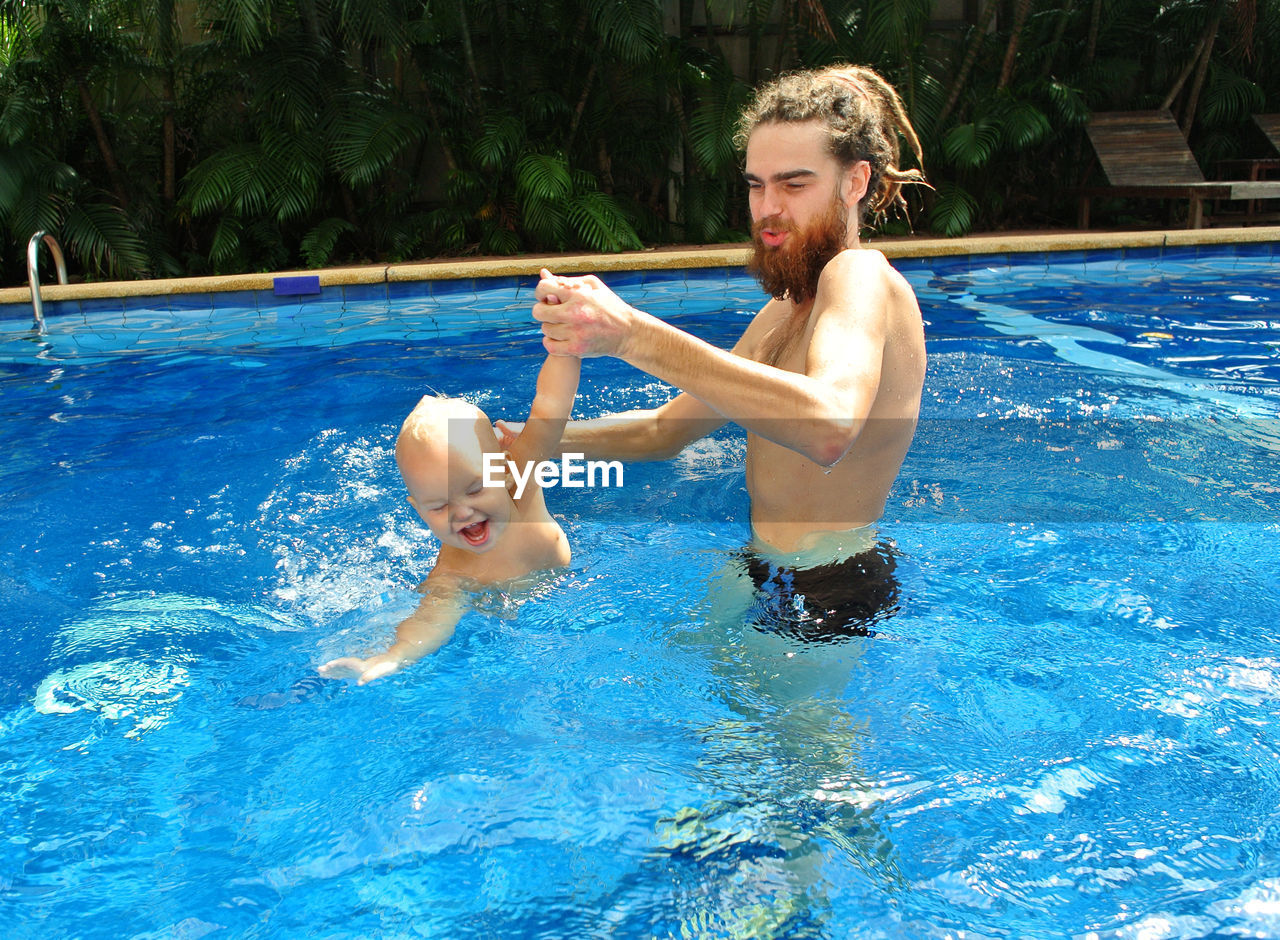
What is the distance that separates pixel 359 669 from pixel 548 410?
0.78m

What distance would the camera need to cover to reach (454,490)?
249cm

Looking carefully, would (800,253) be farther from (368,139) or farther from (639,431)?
(368,139)

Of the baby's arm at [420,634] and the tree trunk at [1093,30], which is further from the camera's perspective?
the tree trunk at [1093,30]

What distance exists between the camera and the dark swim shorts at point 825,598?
7.99 ft

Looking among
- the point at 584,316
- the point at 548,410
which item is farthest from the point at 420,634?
the point at 584,316

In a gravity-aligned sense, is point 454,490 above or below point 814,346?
below

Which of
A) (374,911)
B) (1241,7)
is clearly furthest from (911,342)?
(1241,7)

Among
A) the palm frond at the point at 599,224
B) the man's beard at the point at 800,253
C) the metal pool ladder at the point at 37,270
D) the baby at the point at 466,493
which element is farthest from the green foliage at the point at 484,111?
the man's beard at the point at 800,253

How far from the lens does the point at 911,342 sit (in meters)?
2.37

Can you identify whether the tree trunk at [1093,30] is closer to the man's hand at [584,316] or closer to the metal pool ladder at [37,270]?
the metal pool ladder at [37,270]

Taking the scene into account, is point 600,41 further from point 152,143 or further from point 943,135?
point 152,143

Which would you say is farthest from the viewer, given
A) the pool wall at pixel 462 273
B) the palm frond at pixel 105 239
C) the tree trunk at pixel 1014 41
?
the tree trunk at pixel 1014 41

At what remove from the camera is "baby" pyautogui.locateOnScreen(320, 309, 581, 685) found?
2447mm

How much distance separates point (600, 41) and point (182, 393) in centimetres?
659
